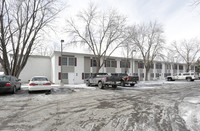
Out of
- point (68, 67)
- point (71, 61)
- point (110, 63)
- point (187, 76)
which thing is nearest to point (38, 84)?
point (68, 67)

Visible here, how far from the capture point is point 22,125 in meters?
3.58

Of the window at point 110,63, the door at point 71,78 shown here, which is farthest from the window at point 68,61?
the window at point 110,63

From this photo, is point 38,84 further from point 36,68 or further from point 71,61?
point 36,68

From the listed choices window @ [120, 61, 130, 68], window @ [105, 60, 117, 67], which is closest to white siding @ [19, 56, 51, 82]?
window @ [105, 60, 117, 67]

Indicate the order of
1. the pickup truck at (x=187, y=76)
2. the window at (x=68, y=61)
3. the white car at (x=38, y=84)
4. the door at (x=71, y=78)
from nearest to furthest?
the white car at (x=38, y=84) < the window at (x=68, y=61) < the door at (x=71, y=78) < the pickup truck at (x=187, y=76)

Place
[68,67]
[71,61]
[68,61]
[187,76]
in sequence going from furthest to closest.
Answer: [187,76] < [71,61] < [68,61] < [68,67]

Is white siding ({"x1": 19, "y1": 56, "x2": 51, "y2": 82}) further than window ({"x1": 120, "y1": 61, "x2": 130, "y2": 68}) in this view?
No

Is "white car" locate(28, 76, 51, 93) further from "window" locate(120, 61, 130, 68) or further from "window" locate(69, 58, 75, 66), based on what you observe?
"window" locate(120, 61, 130, 68)

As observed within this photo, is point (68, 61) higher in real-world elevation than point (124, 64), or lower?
higher

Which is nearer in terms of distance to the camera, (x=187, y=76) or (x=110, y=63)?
(x=187, y=76)

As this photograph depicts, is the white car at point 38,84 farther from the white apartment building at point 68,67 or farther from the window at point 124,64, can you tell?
the window at point 124,64

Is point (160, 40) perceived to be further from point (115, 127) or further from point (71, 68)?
point (115, 127)

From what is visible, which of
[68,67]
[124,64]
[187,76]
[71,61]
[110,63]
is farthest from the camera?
[124,64]

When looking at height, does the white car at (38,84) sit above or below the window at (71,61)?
below
